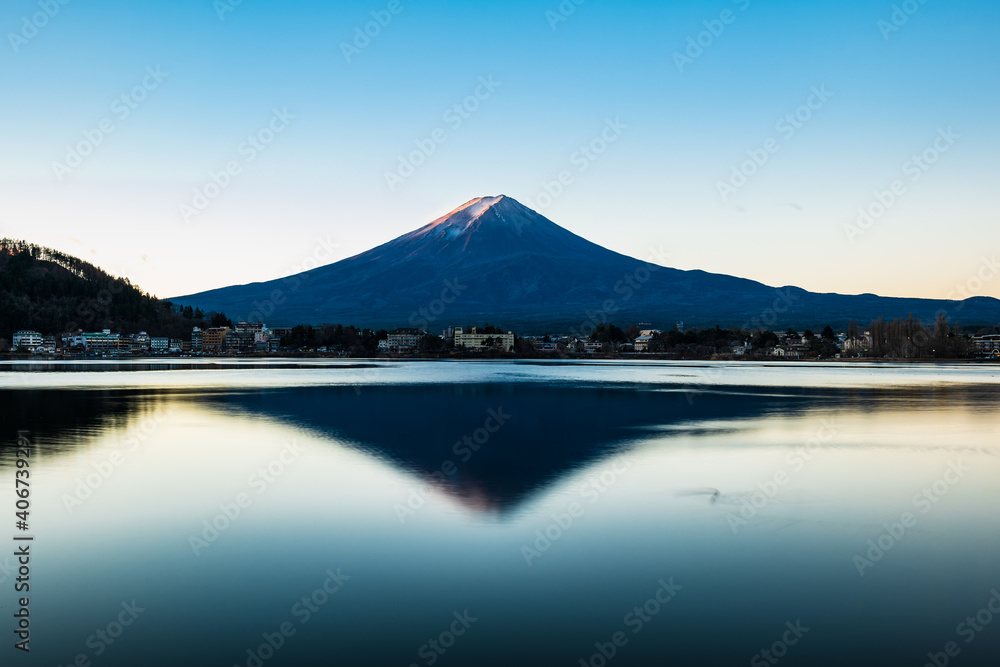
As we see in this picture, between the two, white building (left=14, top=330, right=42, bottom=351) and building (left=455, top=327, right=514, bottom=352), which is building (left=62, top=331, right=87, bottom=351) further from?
building (left=455, top=327, right=514, bottom=352)

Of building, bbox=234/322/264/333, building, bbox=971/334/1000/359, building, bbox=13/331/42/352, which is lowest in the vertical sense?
building, bbox=971/334/1000/359

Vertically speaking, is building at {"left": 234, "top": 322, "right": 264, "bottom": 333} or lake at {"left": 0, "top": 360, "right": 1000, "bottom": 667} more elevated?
building at {"left": 234, "top": 322, "right": 264, "bottom": 333}

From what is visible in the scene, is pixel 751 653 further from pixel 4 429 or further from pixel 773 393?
pixel 773 393

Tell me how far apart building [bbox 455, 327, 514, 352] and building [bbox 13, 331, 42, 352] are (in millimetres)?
65479

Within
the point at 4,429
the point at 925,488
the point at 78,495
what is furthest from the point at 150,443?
the point at 925,488

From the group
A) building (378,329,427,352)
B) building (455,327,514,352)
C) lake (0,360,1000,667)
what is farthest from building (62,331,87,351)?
lake (0,360,1000,667)

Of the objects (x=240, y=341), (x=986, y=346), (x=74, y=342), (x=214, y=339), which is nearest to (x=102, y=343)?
(x=74, y=342)

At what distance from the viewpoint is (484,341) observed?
140625mm

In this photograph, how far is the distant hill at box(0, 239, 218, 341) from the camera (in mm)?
124375

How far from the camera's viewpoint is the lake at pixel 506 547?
21.6 ft

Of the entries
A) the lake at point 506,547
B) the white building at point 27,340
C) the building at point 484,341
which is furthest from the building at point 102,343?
the lake at point 506,547

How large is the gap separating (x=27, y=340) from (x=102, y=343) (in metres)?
9.94

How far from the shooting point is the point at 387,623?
22.8 ft

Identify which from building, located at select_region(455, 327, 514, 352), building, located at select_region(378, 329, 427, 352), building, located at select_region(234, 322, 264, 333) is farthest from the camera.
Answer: building, located at select_region(234, 322, 264, 333)
